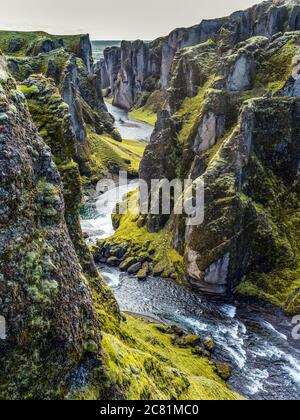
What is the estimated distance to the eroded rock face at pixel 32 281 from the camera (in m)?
22.2

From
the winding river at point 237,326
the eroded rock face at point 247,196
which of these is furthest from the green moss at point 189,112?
the winding river at point 237,326

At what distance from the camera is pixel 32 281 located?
23312 millimetres

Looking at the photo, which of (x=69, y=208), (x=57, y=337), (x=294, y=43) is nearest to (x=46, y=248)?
(x=57, y=337)

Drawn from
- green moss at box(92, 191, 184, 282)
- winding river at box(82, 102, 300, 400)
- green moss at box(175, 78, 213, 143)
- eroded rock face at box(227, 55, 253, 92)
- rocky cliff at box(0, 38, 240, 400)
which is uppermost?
eroded rock face at box(227, 55, 253, 92)

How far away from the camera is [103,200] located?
15962 cm

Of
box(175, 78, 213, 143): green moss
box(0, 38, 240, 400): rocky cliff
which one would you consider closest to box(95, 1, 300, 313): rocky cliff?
box(175, 78, 213, 143): green moss

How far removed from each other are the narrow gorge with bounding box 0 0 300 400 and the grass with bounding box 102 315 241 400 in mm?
219

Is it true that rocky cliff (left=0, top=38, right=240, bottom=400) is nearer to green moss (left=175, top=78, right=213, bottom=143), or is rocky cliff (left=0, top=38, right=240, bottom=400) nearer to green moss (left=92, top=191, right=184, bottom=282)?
green moss (left=92, top=191, right=184, bottom=282)

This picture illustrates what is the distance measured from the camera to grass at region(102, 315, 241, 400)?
92.4 feet

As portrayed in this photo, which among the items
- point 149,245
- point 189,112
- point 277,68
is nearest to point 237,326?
point 149,245

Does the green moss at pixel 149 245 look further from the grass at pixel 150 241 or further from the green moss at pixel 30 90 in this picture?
the green moss at pixel 30 90

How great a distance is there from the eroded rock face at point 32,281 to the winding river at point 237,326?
1733 inches

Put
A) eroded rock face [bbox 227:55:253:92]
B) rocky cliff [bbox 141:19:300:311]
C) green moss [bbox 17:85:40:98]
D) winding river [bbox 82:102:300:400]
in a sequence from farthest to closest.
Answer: eroded rock face [bbox 227:55:253:92], rocky cliff [bbox 141:19:300:311], winding river [bbox 82:102:300:400], green moss [bbox 17:85:40:98]

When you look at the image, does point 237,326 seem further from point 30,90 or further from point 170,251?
point 30,90
